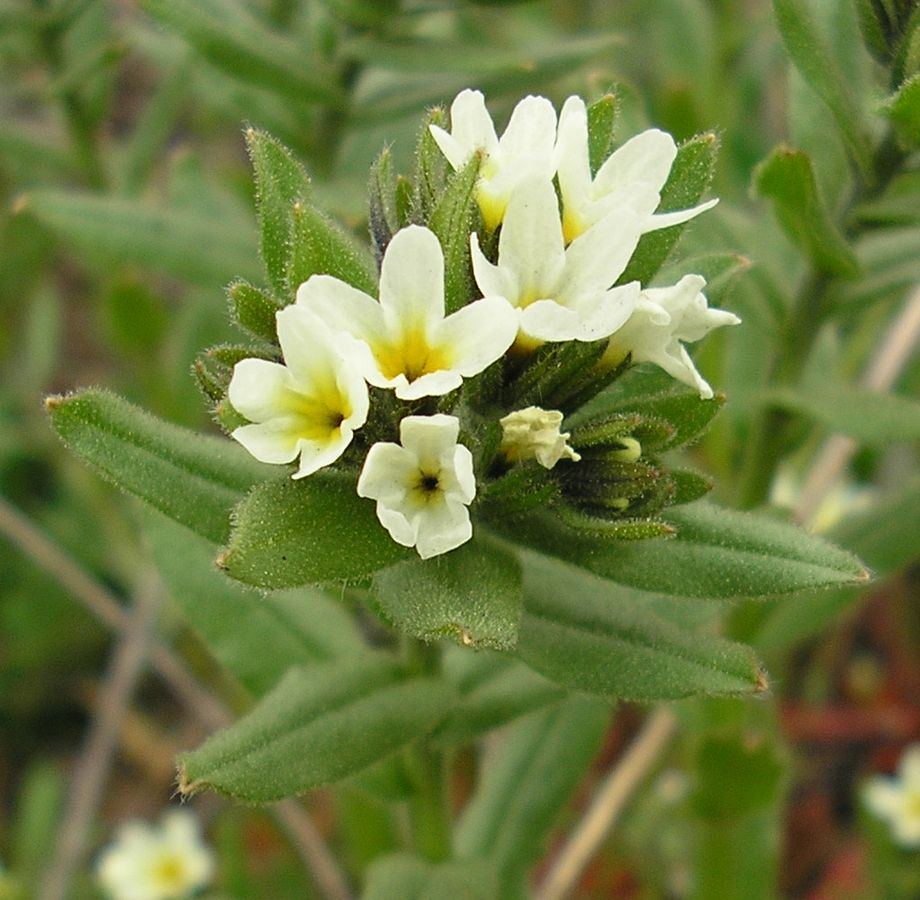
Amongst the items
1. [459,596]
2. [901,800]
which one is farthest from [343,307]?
[901,800]

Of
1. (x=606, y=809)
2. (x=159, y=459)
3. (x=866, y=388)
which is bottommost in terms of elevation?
(x=606, y=809)

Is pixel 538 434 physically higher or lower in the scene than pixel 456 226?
lower

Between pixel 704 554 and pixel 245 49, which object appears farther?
pixel 245 49

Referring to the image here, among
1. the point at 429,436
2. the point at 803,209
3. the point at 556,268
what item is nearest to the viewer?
the point at 429,436

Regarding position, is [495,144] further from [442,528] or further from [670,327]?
[442,528]

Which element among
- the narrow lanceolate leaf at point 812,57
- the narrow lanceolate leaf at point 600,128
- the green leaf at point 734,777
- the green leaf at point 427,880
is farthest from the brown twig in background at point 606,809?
the narrow lanceolate leaf at point 600,128

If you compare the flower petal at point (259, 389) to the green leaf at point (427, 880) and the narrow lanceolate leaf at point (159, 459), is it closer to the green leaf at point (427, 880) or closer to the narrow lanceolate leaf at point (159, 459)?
the narrow lanceolate leaf at point (159, 459)

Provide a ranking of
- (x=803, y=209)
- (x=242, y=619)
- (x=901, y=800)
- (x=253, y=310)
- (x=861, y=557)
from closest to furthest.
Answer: (x=253, y=310), (x=803, y=209), (x=242, y=619), (x=861, y=557), (x=901, y=800)
